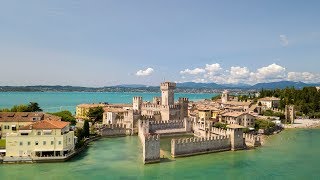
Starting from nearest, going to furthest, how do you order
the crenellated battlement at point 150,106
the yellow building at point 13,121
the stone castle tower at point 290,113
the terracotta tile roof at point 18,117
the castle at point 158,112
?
the yellow building at point 13,121 < the terracotta tile roof at point 18,117 < the castle at point 158,112 < the crenellated battlement at point 150,106 < the stone castle tower at point 290,113

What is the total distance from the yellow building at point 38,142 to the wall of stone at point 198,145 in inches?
373

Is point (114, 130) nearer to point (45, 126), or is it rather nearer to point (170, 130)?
point (170, 130)

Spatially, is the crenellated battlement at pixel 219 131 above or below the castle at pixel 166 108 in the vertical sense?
below

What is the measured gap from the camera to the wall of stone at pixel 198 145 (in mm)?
28891

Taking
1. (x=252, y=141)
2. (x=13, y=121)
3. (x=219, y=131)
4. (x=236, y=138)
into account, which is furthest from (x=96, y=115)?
(x=252, y=141)

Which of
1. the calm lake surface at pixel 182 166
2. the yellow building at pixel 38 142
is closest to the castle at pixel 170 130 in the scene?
the calm lake surface at pixel 182 166

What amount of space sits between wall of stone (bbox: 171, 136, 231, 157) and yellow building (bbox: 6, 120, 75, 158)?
9482 millimetres

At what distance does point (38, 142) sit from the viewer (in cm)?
2728

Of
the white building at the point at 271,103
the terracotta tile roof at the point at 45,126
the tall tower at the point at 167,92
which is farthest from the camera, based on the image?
the white building at the point at 271,103

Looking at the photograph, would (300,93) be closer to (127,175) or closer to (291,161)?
(291,161)

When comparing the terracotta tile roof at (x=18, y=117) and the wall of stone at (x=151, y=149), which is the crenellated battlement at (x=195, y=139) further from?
the terracotta tile roof at (x=18, y=117)

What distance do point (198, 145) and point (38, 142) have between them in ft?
45.6

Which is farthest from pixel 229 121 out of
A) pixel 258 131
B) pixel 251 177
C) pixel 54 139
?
pixel 54 139

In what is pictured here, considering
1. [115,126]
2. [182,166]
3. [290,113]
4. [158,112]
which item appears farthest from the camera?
[290,113]
